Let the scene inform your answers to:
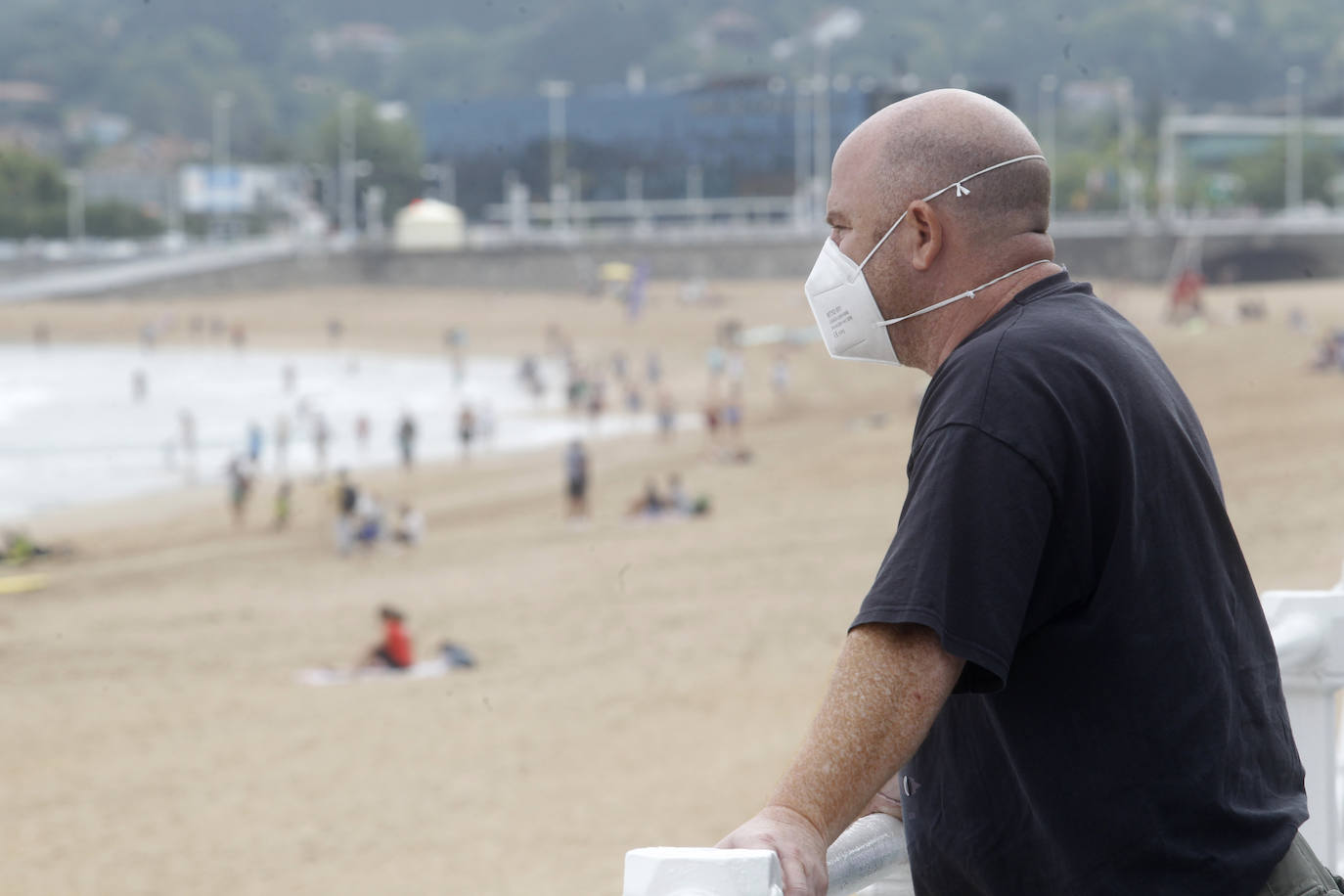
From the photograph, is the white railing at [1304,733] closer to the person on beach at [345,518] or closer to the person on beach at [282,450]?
the person on beach at [345,518]

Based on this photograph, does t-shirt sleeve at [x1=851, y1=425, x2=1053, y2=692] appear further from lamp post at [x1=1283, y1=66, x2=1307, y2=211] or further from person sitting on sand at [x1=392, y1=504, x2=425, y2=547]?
lamp post at [x1=1283, y1=66, x2=1307, y2=211]

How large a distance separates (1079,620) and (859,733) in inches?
9.5

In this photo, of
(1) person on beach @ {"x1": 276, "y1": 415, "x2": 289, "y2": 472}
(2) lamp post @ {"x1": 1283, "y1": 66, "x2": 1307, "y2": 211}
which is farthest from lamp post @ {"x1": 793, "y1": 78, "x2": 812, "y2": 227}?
(1) person on beach @ {"x1": 276, "y1": 415, "x2": 289, "y2": 472}

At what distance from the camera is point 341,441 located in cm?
3366

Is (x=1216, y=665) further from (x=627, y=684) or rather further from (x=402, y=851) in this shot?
(x=627, y=684)

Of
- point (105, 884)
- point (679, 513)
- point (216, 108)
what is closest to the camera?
point (105, 884)

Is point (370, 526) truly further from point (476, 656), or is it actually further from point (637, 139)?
point (637, 139)

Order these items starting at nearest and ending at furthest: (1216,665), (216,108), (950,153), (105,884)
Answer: (1216,665), (950,153), (105,884), (216,108)

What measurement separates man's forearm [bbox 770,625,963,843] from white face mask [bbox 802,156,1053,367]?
45 centimetres

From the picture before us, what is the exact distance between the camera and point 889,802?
1834 millimetres

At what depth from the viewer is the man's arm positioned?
144cm

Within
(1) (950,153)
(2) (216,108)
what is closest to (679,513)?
(1) (950,153)

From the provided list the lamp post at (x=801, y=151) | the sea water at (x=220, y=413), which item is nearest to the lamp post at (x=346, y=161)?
the lamp post at (x=801, y=151)

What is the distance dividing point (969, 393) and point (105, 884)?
7210 millimetres
